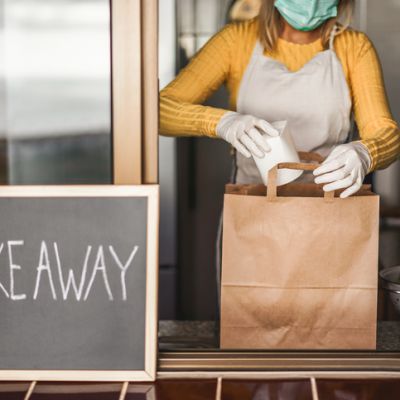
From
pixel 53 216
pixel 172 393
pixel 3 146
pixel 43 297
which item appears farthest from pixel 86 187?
pixel 3 146

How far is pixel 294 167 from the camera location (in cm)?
136

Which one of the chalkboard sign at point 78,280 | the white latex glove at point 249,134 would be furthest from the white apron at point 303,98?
the chalkboard sign at point 78,280

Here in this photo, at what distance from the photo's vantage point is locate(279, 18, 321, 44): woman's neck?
5.83 ft

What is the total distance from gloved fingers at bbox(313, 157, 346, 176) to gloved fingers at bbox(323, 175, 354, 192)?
3 centimetres


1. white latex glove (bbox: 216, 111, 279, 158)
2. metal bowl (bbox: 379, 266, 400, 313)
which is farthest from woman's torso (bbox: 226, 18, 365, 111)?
metal bowl (bbox: 379, 266, 400, 313)

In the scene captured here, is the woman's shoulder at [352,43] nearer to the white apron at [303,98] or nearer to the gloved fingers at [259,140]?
the white apron at [303,98]

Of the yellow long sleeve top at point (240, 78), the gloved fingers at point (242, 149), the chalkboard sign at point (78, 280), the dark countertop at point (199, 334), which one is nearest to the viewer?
the chalkboard sign at point (78, 280)

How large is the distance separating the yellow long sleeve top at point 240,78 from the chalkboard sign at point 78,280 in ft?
1.54

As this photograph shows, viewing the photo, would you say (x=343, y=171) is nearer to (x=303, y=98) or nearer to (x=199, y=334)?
(x=303, y=98)

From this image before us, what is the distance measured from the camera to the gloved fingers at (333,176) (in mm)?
1346

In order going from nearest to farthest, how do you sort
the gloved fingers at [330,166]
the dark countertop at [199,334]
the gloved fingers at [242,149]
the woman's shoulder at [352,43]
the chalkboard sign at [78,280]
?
the chalkboard sign at [78,280]
the gloved fingers at [330,166]
the gloved fingers at [242,149]
the woman's shoulder at [352,43]
the dark countertop at [199,334]

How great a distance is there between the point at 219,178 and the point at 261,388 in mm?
1659

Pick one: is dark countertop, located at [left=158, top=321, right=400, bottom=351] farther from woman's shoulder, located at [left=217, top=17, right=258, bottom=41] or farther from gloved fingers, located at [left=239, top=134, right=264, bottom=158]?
woman's shoulder, located at [left=217, top=17, right=258, bottom=41]

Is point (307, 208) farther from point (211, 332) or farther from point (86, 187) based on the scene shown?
point (211, 332)
